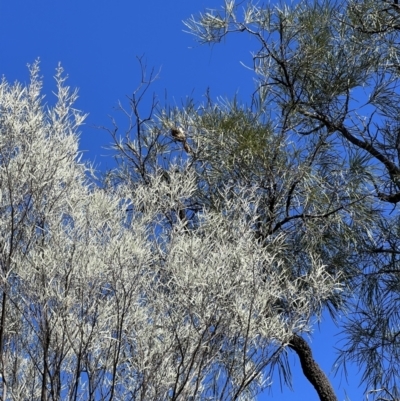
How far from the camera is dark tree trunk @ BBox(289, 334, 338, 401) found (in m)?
2.66

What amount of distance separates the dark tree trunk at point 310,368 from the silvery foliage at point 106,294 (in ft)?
1.63

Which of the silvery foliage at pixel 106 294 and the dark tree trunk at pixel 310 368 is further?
the dark tree trunk at pixel 310 368

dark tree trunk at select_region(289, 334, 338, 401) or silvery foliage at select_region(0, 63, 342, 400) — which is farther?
dark tree trunk at select_region(289, 334, 338, 401)

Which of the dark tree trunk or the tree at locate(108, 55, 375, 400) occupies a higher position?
the tree at locate(108, 55, 375, 400)

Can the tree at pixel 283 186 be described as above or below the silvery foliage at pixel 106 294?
above

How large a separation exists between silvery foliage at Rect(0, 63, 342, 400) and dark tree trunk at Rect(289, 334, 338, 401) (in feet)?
1.63

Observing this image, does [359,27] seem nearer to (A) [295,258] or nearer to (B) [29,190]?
(A) [295,258]

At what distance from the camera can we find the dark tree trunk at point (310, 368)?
2.66 m

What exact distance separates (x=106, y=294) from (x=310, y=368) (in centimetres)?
103

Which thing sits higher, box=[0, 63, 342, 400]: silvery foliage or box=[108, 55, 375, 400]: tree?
box=[108, 55, 375, 400]: tree

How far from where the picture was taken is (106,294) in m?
1.99

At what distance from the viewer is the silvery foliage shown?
190 centimetres

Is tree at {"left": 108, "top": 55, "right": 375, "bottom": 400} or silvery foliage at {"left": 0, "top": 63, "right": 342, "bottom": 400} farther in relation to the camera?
tree at {"left": 108, "top": 55, "right": 375, "bottom": 400}

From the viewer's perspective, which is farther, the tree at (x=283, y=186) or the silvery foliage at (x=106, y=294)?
the tree at (x=283, y=186)
